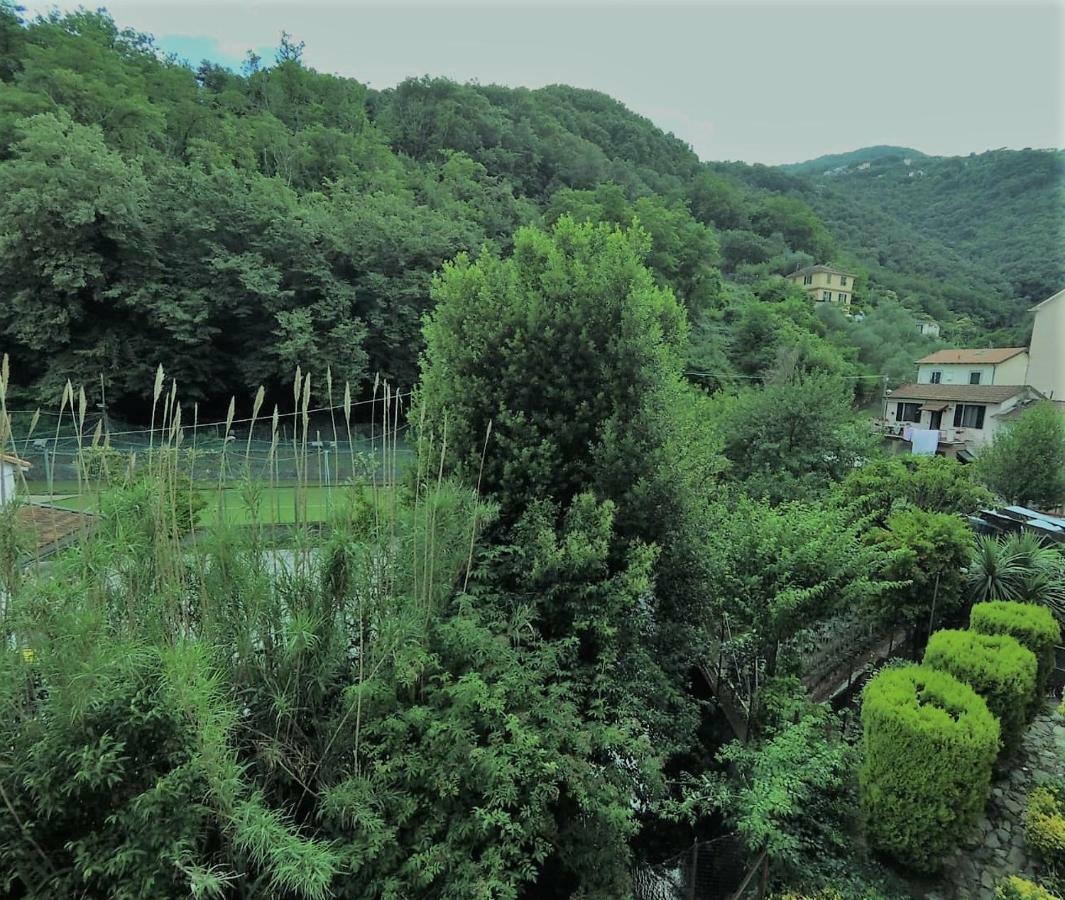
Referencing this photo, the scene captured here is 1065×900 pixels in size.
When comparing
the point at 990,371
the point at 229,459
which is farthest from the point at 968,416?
the point at 229,459

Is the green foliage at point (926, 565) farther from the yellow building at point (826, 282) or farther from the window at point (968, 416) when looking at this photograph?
the yellow building at point (826, 282)

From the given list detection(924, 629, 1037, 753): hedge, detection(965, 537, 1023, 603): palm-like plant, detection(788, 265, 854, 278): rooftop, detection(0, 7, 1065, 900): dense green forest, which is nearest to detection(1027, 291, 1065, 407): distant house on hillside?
detection(0, 7, 1065, 900): dense green forest

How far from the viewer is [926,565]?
5.45 m

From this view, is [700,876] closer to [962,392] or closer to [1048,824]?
[1048,824]

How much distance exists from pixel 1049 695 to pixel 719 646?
3815 millimetres

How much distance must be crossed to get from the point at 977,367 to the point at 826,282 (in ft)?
77.4

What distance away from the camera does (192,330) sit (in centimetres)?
1728

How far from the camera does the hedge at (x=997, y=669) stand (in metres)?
4.00

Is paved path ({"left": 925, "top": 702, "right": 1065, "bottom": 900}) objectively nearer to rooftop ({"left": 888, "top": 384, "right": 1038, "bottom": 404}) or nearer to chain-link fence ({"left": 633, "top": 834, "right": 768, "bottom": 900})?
chain-link fence ({"left": 633, "top": 834, "right": 768, "bottom": 900})

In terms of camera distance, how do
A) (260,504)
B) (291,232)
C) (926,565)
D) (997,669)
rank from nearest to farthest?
(260,504) → (997,669) → (926,565) → (291,232)

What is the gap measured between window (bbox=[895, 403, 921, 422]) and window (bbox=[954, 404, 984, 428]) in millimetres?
1481

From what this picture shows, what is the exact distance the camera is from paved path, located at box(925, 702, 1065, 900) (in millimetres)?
3377

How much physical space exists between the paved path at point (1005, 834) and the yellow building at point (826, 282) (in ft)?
144

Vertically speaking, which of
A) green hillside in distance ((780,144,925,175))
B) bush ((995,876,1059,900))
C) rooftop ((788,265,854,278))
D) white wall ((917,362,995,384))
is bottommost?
bush ((995,876,1059,900))
